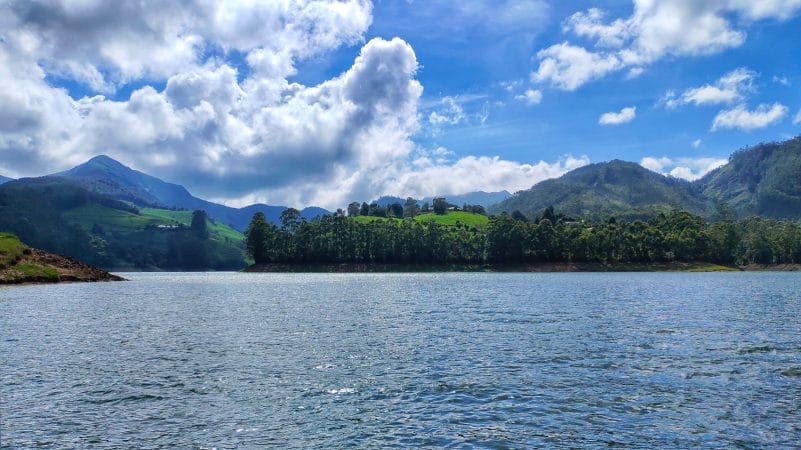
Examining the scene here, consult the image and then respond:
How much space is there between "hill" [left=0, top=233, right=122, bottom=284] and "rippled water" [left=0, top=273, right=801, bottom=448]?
80723mm

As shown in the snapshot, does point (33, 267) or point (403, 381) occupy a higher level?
point (33, 267)

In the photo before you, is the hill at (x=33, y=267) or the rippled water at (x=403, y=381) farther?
the hill at (x=33, y=267)

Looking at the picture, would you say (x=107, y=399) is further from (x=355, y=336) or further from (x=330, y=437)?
(x=355, y=336)

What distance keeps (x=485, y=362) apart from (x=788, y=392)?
56.7ft

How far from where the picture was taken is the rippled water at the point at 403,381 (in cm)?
2264

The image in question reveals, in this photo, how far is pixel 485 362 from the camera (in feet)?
121

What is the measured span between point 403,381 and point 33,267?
142 m

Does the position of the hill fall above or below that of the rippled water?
above

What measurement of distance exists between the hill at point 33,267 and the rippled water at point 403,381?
8072 cm

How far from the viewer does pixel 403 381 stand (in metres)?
31.9

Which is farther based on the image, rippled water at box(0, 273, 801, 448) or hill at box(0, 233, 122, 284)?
hill at box(0, 233, 122, 284)

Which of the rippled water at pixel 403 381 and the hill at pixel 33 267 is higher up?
the hill at pixel 33 267

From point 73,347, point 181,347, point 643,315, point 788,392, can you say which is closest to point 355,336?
point 181,347

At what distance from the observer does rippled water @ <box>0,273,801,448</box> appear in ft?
74.3
